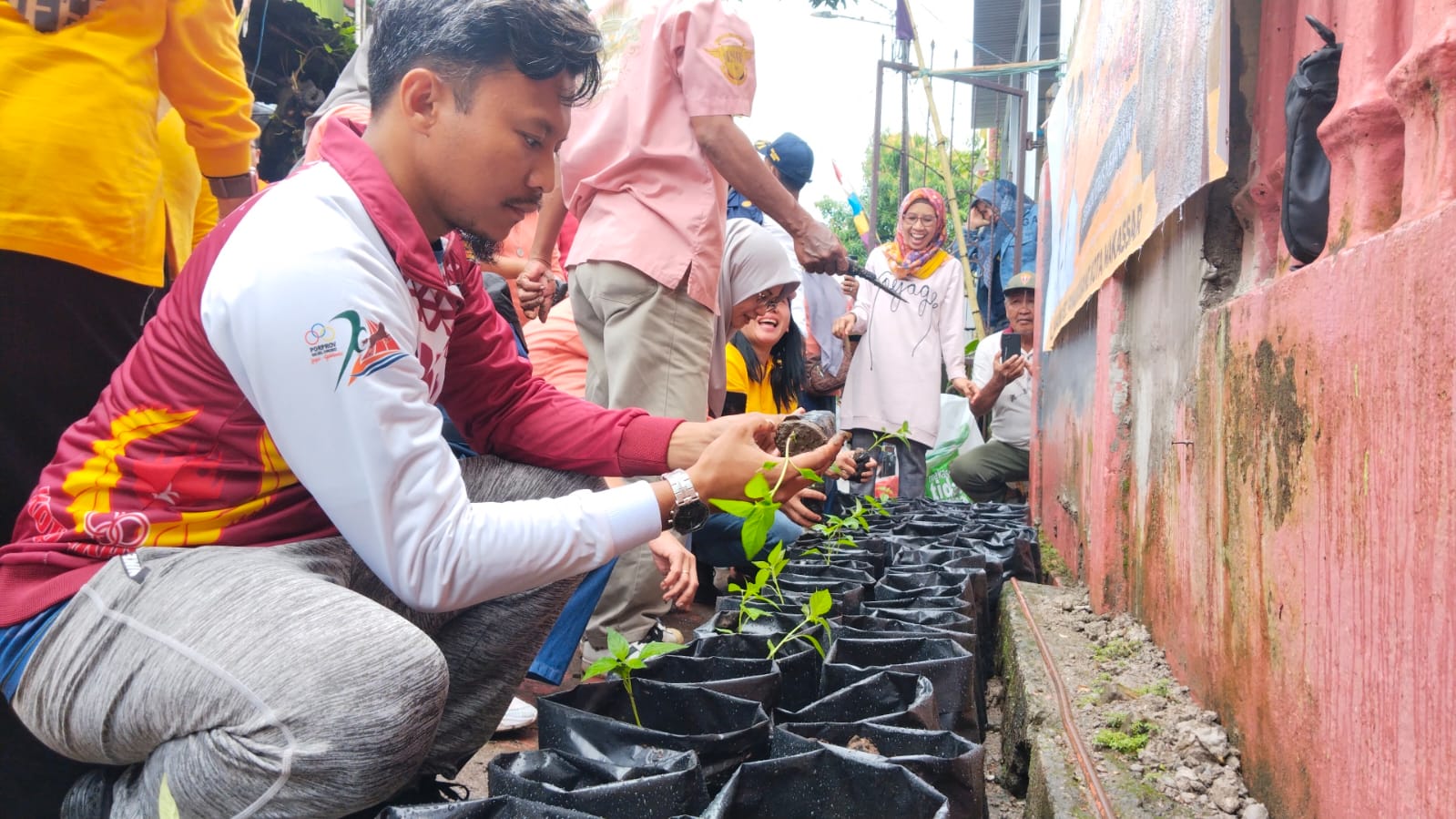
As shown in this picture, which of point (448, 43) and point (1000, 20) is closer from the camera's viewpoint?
point (448, 43)

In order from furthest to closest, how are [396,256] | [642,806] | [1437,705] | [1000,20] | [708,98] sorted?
[1000,20] < [708,98] < [396,256] < [642,806] < [1437,705]

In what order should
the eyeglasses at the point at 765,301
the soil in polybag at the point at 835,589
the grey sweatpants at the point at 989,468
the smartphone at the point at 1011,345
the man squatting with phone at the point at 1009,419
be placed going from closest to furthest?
the soil in polybag at the point at 835,589 < the eyeglasses at the point at 765,301 < the man squatting with phone at the point at 1009,419 < the grey sweatpants at the point at 989,468 < the smartphone at the point at 1011,345

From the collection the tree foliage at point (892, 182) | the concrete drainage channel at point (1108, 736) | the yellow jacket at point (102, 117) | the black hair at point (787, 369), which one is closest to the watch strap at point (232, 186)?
the yellow jacket at point (102, 117)

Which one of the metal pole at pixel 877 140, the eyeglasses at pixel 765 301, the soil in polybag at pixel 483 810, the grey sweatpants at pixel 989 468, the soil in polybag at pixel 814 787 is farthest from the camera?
the metal pole at pixel 877 140

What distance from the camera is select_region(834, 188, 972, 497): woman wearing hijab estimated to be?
18.6ft

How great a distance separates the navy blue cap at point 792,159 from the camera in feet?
15.2

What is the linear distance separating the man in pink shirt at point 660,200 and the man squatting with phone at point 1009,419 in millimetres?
3661

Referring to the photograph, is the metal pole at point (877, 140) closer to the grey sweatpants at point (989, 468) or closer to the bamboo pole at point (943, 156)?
the bamboo pole at point (943, 156)

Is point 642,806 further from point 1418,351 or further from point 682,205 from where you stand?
point 682,205

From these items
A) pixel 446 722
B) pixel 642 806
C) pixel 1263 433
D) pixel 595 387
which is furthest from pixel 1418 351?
pixel 595 387

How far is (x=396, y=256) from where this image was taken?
1.51 meters

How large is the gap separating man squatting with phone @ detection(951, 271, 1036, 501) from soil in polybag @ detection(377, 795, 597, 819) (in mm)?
5182

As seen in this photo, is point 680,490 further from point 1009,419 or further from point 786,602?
point 1009,419

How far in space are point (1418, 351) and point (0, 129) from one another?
2.04 metres
